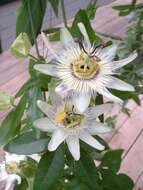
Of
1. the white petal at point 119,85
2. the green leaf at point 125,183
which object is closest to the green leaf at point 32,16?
the white petal at point 119,85

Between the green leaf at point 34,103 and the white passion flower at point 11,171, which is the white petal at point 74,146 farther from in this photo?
the white passion flower at point 11,171

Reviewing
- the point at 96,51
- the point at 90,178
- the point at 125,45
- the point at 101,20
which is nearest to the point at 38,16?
the point at 96,51

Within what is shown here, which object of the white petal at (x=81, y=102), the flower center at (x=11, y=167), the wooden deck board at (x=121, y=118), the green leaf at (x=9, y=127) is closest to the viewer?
the white petal at (x=81, y=102)

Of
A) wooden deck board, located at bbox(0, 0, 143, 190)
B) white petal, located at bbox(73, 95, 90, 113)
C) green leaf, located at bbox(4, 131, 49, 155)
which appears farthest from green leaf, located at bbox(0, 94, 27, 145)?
wooden deck board, located at bbox(0, 0, 143, 190)

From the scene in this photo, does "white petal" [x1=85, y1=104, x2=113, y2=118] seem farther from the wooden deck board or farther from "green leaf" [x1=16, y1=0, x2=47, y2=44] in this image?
the wooden deck board

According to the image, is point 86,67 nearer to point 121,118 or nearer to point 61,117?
point 61,117

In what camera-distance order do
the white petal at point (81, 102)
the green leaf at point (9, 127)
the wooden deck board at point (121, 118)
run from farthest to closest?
the wooden deck board at point (121, 118) → the green leaf at point (9, 127) → the white petal at point (81, 102)

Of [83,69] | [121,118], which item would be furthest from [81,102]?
[121,118]
